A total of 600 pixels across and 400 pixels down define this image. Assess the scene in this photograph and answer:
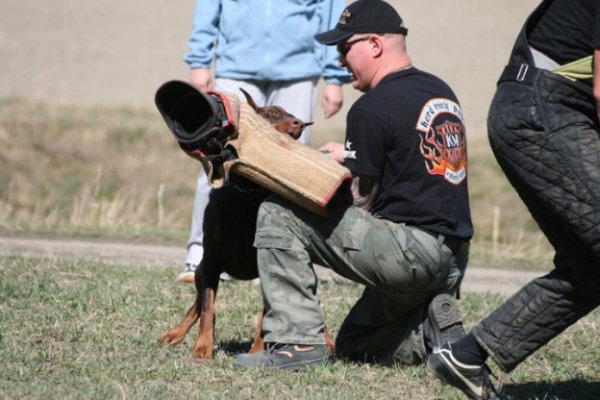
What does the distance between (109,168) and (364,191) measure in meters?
12.6

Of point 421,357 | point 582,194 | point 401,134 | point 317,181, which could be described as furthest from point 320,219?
point 582,194

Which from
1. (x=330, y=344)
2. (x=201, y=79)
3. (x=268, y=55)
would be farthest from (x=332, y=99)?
(x=330, y=344)

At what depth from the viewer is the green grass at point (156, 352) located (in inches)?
170

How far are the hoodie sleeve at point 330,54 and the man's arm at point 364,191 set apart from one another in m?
2.33

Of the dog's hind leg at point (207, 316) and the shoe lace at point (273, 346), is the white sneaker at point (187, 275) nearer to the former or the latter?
the dog's hind leg at point (207, 316)

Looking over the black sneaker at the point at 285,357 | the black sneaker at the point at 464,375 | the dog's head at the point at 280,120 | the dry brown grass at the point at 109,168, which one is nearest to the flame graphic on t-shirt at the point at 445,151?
the dog's head at the point at 280,120

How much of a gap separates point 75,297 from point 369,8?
2.49 m

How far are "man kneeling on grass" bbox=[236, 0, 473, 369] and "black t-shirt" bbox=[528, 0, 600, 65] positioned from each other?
0.82 meters

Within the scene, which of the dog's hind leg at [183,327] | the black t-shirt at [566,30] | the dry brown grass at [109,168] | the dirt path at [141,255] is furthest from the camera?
the dry brown grass at [109,168]

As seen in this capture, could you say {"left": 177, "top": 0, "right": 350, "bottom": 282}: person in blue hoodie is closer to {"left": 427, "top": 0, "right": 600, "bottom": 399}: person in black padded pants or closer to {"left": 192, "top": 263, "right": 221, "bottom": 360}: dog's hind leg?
{"left": 192, "top": 263, "right": 221, "bottom": 360}: dog's hind leg

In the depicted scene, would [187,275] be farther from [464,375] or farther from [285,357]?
[464,375]

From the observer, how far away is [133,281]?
21.6 ft

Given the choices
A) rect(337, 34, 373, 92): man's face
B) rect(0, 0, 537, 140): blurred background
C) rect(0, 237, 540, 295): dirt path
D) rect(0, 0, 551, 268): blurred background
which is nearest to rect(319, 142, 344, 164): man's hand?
rect(337, 34, 373, 92): man's face

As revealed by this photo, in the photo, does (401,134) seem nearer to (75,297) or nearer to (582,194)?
(582,194)
